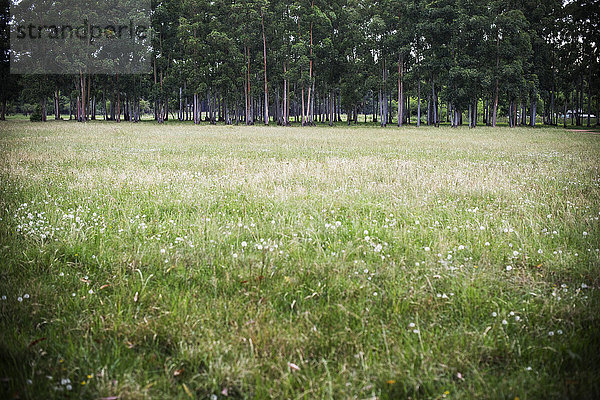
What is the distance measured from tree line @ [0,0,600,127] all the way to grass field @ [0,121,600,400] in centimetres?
4246

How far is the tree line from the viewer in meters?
45.9

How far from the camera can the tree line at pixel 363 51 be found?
4591 cm

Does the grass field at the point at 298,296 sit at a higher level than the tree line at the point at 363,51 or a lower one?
lower

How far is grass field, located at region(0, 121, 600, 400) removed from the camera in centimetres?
254

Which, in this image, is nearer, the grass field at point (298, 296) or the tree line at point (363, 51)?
the grass field at point (298, 296)

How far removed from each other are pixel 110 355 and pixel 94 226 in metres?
3.31

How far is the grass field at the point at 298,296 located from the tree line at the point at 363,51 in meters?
42.5

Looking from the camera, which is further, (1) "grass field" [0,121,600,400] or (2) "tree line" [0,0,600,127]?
(2) "tree line" [0,0,600,127]

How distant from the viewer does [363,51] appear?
5538 cm

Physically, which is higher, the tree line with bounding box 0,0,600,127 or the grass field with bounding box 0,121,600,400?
the tree line with bounding box 0,0,600,127

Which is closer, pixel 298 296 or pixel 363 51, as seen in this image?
pixel 298 296

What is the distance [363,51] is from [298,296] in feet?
188

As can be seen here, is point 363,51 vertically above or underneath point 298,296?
above

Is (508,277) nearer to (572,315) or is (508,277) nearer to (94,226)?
(572,315)
